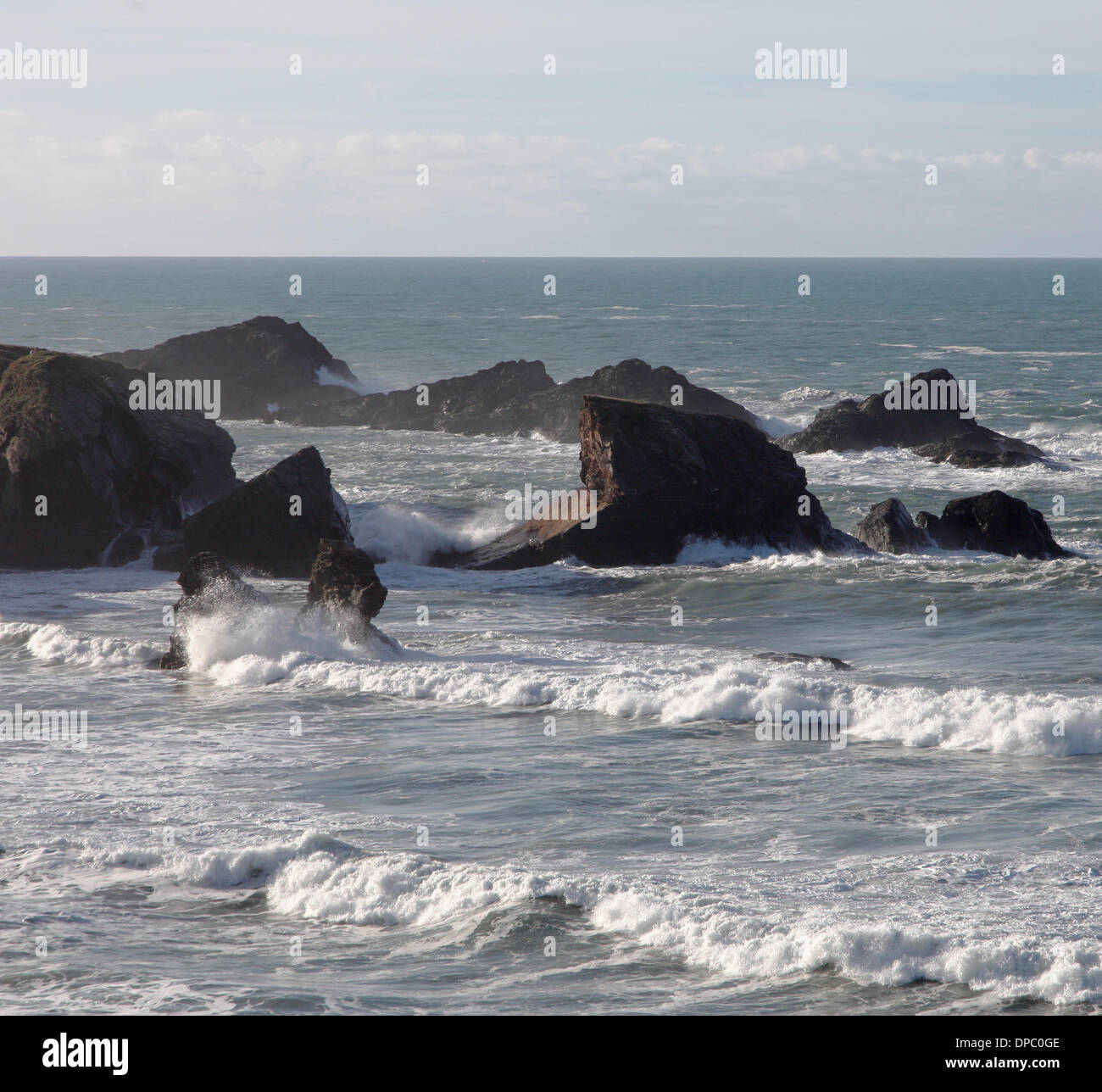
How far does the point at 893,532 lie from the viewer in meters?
31.9

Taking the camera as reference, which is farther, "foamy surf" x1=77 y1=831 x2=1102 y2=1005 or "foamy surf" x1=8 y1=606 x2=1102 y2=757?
"foamy surf" x1=8 y1=606 x2=1102 y2=757

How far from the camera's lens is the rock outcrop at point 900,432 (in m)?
47.4

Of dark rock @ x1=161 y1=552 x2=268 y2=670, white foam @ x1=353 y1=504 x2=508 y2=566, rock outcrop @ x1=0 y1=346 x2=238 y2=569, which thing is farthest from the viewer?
white foam @ x1=353 y1=504 x2=508 y2=566

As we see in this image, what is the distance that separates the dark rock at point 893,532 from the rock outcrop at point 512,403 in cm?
2045

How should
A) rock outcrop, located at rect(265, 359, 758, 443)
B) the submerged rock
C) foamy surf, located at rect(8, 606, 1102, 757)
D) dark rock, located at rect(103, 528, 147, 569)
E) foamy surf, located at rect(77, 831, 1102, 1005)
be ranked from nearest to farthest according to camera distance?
foamy surf, located at rect(77, 831, 1102, 1005), foamy surf, located at rect(8, 606, 1102, 757), the submerged rock, dark rock, located at rect(103, 528, 147, 569), rock outcrop, located at rect(265, 359, 758, 443)

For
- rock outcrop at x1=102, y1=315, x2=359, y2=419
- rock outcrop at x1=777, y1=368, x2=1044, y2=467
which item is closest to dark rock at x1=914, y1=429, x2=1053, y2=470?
rock outcrop at x1=777, y1=368, x2=1044, y2=467

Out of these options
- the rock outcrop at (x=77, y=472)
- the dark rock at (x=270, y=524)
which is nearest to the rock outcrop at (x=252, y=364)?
the rock outcrop at (x=77, y=472)

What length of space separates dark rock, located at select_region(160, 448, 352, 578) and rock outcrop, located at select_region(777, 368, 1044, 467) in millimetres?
23427

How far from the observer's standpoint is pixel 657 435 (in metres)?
31.8

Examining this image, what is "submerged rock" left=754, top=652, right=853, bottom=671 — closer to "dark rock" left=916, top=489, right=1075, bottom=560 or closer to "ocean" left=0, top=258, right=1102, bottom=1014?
"ocean" left=0, top=258, right=1102, bottom=1014

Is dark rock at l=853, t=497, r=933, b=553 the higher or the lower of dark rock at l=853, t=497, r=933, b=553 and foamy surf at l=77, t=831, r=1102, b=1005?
the higher

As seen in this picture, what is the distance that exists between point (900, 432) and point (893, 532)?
1858 cm

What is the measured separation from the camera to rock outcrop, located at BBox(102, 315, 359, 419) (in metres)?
66.5
